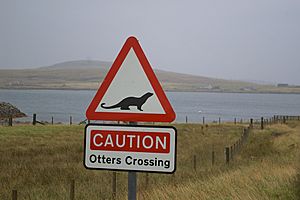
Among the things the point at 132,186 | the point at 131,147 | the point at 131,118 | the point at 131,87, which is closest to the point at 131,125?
the point at 131,118

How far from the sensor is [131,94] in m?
3.41

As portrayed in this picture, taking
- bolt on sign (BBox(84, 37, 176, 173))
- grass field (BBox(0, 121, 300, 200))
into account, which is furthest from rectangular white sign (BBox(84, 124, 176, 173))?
grass field (BBox(0, 121, 300, 200))

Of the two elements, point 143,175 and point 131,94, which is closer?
point 131,94

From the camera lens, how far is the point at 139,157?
3359mm

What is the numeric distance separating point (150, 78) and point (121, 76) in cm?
24

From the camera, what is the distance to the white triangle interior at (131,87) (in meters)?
3.38

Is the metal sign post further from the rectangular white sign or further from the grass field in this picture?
the grass field

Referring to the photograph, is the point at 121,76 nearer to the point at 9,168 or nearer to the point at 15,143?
the point at 9,168

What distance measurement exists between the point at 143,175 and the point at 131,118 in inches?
383

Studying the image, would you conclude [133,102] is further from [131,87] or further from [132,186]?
[132,186]

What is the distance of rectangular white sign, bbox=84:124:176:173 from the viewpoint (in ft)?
10.9

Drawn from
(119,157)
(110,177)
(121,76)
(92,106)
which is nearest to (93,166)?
(119,157)

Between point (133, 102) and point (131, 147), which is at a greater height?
point (133, 102)

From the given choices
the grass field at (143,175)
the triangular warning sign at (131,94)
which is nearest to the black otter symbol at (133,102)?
the triangular warning sign at (131,94)
